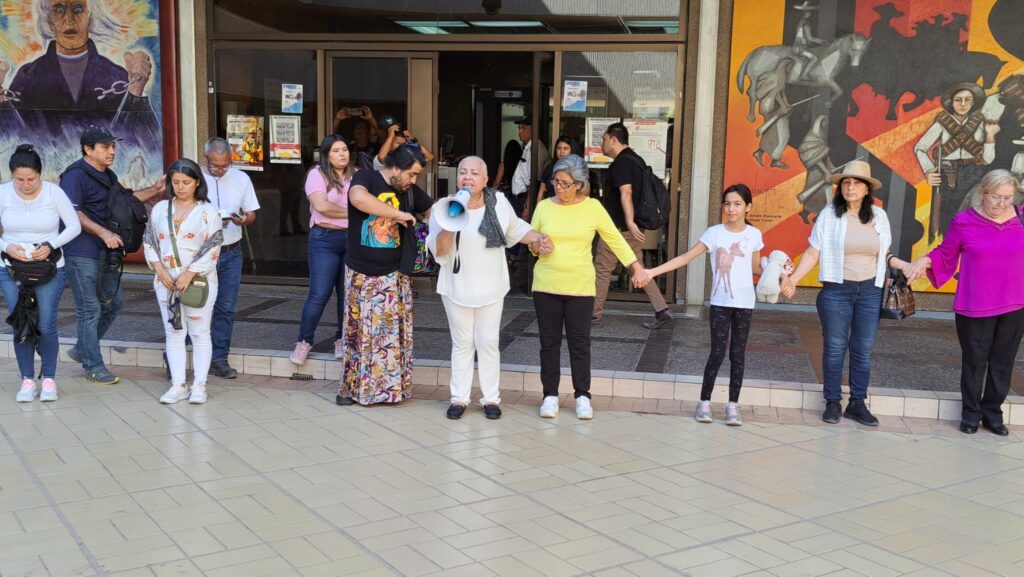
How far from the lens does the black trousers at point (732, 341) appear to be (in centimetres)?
635

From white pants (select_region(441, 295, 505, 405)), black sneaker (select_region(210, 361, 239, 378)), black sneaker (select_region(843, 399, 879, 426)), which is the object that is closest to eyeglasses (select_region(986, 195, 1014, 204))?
black sneaker (select_region(843, 399, 879, 426))

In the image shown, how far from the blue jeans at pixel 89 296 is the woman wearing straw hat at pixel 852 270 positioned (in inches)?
193

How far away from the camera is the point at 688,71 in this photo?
33.1 feet

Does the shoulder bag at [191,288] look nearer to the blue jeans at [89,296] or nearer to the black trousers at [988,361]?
the blue jeans at [89,296]

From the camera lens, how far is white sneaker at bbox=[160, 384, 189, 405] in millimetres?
6629

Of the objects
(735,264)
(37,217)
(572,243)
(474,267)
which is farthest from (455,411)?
(37,217)

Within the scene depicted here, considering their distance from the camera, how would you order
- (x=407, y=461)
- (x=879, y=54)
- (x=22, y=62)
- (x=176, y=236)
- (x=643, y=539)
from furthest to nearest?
(x=22, y=62) < (x=879, y=54) < (x=176, y=236) < (x=407, y=461) < (x=643, y=539)

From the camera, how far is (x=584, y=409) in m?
6.45

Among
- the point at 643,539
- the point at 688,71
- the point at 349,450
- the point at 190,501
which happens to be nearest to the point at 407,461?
the point at 349,450

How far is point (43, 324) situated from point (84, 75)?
5588 millimetres

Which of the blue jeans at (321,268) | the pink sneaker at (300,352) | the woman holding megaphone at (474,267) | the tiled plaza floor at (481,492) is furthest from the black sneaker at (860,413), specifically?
the pink sneaker at (300,352)

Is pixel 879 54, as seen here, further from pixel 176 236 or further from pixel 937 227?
pixel 176 236

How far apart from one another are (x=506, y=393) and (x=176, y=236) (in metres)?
2.54

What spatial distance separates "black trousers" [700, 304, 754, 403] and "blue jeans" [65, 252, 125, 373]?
14.2ft
